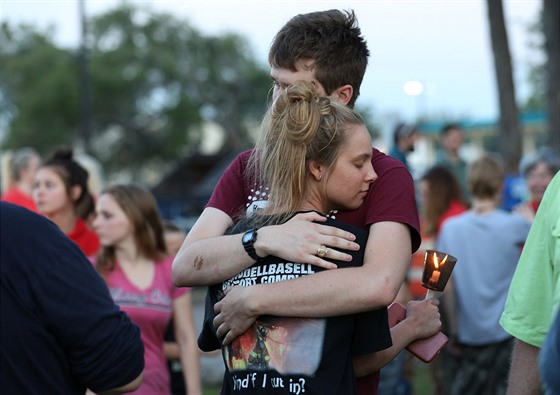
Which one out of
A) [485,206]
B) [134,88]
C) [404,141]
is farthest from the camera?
[134,88]

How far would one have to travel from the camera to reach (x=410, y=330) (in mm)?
2902

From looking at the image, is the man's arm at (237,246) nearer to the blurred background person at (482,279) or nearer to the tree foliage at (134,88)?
the blurred background person at (482,279)

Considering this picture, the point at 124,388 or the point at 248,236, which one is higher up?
the point at 248,236

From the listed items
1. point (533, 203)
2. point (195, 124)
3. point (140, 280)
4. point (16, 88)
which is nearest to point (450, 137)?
point (533, 203)

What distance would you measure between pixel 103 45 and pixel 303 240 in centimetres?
6260

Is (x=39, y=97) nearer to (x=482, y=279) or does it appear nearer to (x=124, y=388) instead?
(x=482, y=279)

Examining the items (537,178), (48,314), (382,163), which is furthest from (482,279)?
(48,314)

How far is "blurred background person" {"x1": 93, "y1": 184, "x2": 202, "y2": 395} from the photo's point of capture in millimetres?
5211

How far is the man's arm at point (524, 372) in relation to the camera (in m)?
2.99

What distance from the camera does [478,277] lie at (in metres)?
7.36

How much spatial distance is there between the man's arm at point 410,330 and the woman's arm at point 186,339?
2.67 meters

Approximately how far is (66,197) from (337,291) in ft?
12.5

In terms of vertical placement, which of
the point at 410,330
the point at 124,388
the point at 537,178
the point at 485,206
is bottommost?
the point at 485,206

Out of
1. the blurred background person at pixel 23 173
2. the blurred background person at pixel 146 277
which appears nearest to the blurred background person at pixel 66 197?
the blurred background person at pixel 146 277
